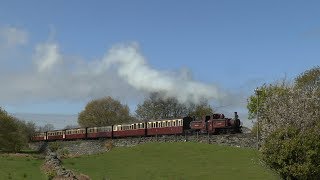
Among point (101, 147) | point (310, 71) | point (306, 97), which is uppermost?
point (310, 71)

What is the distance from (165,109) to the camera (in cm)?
14112

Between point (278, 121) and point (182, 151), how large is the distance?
3254cm

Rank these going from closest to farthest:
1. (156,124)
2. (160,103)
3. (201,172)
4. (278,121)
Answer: (278,121)
(201,172)
(156,124)
(160,103)

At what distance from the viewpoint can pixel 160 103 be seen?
140625 mm

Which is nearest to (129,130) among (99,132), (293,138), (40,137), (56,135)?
(99,132)

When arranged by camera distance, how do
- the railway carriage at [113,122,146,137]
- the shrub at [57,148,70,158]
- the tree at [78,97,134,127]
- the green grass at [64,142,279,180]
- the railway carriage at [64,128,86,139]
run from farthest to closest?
the tree at [78,97,134,127] → the railway carriage at [64,128,86,139] → the railway carriage at [113,122,146,137] → the shrub at [57,148,70,158] → the green grass at [64,142,279,180]

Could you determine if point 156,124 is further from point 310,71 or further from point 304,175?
point 304,175

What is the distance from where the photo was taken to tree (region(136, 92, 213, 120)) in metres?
139

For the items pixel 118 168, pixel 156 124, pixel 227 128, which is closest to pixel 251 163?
pixel 118 168

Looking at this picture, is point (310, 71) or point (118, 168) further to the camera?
point (310, 71)

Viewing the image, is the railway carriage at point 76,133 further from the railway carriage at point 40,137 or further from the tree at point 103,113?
the tree at point 103,113

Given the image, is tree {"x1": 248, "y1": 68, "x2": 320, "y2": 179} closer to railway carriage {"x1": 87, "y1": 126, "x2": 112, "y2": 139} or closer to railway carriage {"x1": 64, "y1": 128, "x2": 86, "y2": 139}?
railway carriage {"x1": 87, "y1": 126, "x2": 112, "y2": 139}

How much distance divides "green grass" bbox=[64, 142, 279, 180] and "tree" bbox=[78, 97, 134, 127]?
8000 cm

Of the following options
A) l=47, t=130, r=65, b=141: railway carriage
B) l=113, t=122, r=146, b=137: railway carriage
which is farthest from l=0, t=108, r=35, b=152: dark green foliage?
l=47, t=130, r=65, b=141: railway carriage
